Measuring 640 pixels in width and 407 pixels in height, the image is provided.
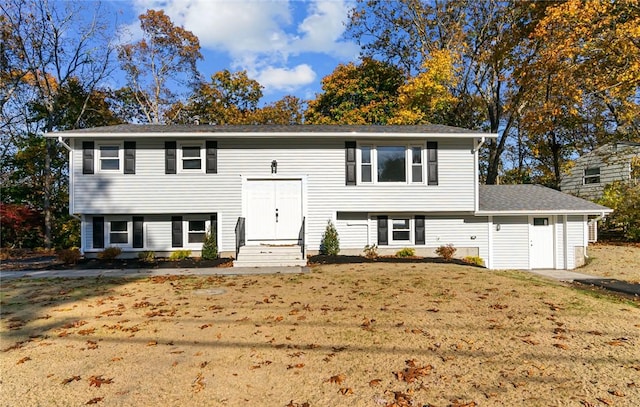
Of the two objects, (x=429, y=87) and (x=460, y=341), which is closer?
(x=460, y=341)

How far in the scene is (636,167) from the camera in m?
20.0

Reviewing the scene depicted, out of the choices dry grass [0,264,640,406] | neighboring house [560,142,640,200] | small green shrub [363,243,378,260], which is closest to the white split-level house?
small green shrub [363,243,378,260]

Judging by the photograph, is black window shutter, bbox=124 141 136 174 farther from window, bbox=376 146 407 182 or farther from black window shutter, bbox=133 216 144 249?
window, bbox=376 146 407 182

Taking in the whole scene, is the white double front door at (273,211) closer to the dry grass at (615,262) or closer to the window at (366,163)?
the window at (366,163)

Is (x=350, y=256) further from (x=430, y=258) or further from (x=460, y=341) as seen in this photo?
(x=460, y=341)

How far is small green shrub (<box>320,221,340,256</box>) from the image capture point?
1379 centimetres

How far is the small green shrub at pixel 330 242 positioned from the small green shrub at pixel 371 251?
109cm

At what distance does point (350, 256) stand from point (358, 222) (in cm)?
142

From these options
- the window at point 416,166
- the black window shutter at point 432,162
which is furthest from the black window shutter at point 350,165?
the black window shutter at point 432,162

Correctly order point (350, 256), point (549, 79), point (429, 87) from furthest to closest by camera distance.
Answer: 1. point (429, 87)
2. point (549, 79)
3. point (350, 256)

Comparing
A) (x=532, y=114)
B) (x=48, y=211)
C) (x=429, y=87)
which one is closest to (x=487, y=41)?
(x=429, y=87)

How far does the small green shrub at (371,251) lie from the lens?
13.9 meters

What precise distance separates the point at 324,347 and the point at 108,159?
40.6 feet

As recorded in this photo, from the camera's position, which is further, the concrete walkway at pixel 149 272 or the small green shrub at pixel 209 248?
the small green shrub at pixel 209 248
